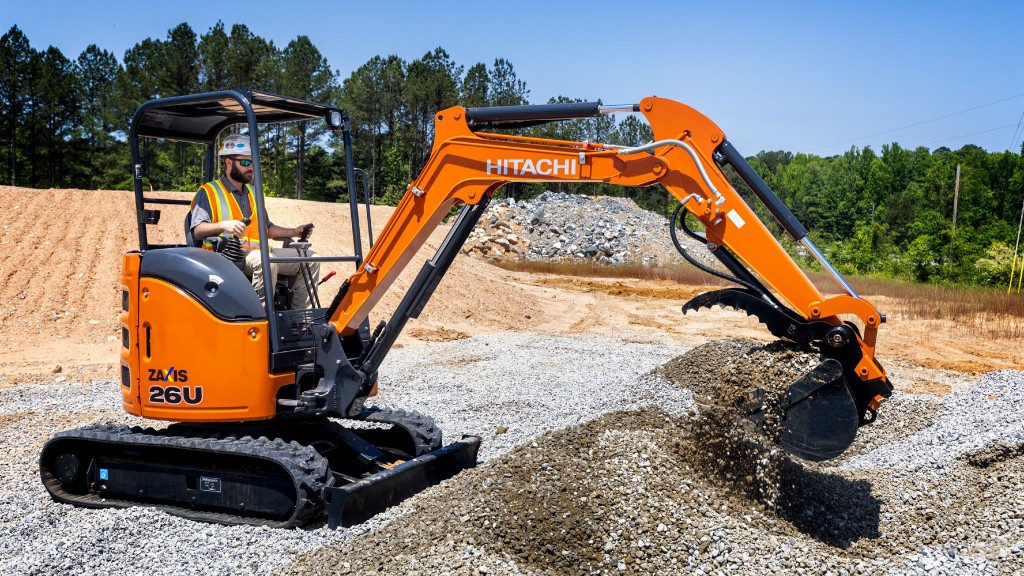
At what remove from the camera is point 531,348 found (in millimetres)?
13289

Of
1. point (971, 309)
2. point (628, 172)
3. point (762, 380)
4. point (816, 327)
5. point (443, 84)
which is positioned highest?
point (443, 84)

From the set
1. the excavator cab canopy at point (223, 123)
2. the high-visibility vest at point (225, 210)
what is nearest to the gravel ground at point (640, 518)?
the excavator cab canopy at point (223, 123)

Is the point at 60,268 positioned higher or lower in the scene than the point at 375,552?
higher

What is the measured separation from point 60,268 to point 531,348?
9.27 meters

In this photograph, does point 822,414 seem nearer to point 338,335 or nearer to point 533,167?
point 533,167

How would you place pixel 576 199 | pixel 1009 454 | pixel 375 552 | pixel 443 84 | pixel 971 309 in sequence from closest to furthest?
1. pixel 375 552
2. pixel 1009 454
3. pixel 971 309
4. pixel 576 199
5. pixel 443 84

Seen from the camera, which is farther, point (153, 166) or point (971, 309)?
point (153, 166)

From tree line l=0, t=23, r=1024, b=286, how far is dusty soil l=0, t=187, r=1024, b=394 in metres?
16.5

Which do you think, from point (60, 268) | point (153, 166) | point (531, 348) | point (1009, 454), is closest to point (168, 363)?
point (1009, 454)

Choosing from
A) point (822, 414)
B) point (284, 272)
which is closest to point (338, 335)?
point (284, 272)

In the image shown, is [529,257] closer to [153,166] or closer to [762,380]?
[153,166]

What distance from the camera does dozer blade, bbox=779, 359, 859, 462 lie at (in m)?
4.62

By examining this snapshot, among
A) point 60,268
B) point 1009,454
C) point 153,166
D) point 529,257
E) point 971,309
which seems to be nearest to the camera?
point 1009,454

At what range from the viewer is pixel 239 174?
5.74 m
